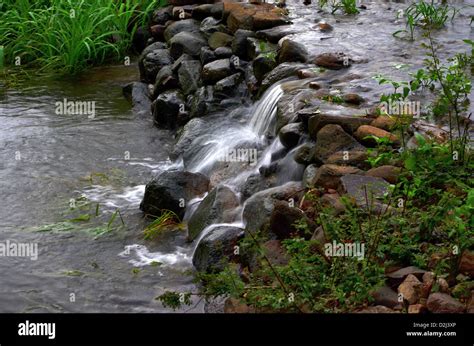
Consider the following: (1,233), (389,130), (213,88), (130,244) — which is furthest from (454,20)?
(1,233)

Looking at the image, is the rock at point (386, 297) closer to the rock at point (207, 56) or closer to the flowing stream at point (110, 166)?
the flowing stream at point (110, 166)

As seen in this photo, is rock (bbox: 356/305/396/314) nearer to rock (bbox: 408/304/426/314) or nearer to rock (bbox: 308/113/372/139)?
rock (bbox: 408/304/426/314)

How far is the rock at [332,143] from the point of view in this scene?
18.9ft

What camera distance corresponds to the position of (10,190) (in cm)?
693

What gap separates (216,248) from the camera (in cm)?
550

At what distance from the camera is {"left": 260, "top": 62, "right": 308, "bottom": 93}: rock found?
7.59m

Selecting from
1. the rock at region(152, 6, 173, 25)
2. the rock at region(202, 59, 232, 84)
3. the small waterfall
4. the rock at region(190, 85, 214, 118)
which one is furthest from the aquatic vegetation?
the rock at region(152, 6, 173, 25)

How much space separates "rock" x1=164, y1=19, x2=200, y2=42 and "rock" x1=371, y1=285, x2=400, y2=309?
616cm

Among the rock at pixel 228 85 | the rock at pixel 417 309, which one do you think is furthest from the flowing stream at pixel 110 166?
the rock at pixel 417 309

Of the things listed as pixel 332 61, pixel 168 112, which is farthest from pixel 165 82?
pixel 332 61

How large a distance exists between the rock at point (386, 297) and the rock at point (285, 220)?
38.0 inches

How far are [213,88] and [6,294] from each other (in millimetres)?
3821
